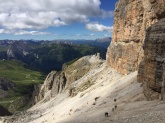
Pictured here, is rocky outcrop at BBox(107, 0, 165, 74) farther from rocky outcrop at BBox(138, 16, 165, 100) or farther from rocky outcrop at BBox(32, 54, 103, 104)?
rocky outcrop at BBox(32, 54, 103, 104)

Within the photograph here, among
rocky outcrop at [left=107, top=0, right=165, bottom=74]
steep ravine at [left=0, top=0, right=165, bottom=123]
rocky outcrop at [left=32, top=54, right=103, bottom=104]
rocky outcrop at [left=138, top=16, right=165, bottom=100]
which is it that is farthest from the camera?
rocky outcrop at [left=32, top=54, right=103, bottom=104]

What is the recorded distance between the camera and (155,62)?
149ft

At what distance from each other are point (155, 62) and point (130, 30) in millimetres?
37885

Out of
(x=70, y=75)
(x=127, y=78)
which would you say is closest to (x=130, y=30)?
(x=127, y=78)

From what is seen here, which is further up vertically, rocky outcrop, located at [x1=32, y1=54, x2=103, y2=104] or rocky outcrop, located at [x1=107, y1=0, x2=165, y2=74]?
rocky outcrop, located at [x1=107, y1=0, x2=165, y2=74]

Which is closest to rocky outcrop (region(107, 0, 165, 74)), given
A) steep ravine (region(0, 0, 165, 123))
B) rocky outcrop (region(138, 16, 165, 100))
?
steep ravine (region(0, 0, 165, 123))

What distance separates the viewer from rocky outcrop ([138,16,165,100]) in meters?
43.8

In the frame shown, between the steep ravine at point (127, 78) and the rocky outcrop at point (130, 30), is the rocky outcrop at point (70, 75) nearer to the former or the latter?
the steep ravine at point (127, 78)

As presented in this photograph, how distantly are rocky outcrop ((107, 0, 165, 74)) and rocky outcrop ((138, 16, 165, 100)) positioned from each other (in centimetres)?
1470

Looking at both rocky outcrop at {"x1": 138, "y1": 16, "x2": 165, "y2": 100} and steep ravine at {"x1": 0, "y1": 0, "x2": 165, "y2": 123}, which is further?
rocky outcrop at {"x1": 138, "y1": 16, "x2": 165, "y2": 100}

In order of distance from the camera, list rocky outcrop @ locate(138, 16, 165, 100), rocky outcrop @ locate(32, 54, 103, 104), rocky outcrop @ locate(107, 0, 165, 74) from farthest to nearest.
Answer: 1. rocky outcrop @ locate(32, 54, 103, 104)
2. rocky outcrop @ locate(107, 0, 165, 74)
3. rocky outcrop @ locate(138, 16, 165, 100)

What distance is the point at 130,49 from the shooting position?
266ft

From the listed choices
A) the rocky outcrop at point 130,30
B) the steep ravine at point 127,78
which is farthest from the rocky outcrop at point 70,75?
the rocky outcrop at point 130,30

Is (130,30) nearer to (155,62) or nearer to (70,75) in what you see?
(155,62)
